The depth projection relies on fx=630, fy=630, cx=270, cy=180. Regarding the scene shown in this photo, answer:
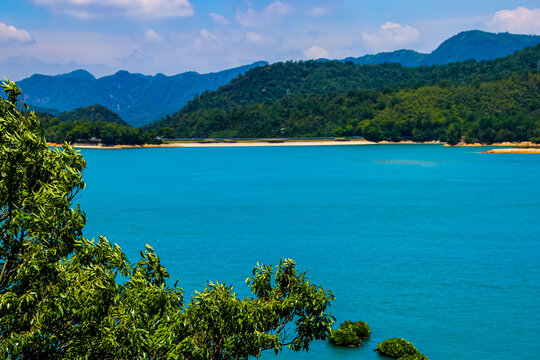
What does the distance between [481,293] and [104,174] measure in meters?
106

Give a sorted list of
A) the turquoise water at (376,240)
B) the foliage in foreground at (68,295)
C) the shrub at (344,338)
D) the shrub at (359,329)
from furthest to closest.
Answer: the turquoise water at (376,240) < the shrub at (359,329) < the shrub at (344,338) < the foliage in foreground at (68,295)

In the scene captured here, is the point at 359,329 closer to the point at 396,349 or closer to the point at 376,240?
the point at 396,349

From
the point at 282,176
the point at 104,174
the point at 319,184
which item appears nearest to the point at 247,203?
the point at 319,184

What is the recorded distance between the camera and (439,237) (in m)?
57.6

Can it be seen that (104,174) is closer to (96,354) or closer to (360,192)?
(360,192)

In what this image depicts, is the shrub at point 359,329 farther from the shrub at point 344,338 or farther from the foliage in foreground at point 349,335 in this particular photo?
the shrub at point 344,338

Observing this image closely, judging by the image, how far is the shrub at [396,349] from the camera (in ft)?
83.0

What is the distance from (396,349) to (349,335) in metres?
→ 2.24

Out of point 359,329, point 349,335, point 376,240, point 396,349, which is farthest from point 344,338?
point 376,240

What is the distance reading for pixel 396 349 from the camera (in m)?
25.4

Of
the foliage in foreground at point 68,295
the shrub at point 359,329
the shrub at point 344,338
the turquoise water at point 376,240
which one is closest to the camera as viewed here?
the foliage in foreground at point 68,295

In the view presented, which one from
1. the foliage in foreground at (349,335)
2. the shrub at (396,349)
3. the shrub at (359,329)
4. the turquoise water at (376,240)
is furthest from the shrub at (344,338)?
the shrub at (396,349)

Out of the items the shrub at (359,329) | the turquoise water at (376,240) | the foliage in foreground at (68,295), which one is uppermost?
the foliage in foreground at (68,295)

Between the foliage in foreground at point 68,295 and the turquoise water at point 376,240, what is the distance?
41.3ft
